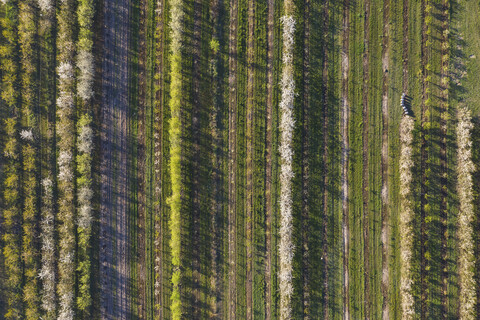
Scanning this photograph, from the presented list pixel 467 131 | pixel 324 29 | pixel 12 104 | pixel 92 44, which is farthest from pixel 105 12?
pixel 467 131

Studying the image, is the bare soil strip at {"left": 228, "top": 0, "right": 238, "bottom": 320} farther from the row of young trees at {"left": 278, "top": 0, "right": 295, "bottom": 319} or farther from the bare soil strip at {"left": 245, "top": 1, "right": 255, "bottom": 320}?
the row of young trees at {"left": 278, "top": 0, "right": 295, "bottom": 319}

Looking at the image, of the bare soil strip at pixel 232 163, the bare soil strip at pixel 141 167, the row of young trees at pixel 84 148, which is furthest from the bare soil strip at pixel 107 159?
the bare soil strip at pixel 232 163

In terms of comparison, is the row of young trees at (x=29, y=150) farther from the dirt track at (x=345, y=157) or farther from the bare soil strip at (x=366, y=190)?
the bare soil strip at (x=366, y=190)

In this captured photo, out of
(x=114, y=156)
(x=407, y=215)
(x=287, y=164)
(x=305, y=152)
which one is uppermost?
(x=305, y=152)

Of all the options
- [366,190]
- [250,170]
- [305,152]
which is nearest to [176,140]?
[250,170]

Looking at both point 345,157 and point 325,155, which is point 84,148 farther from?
point 345,157
